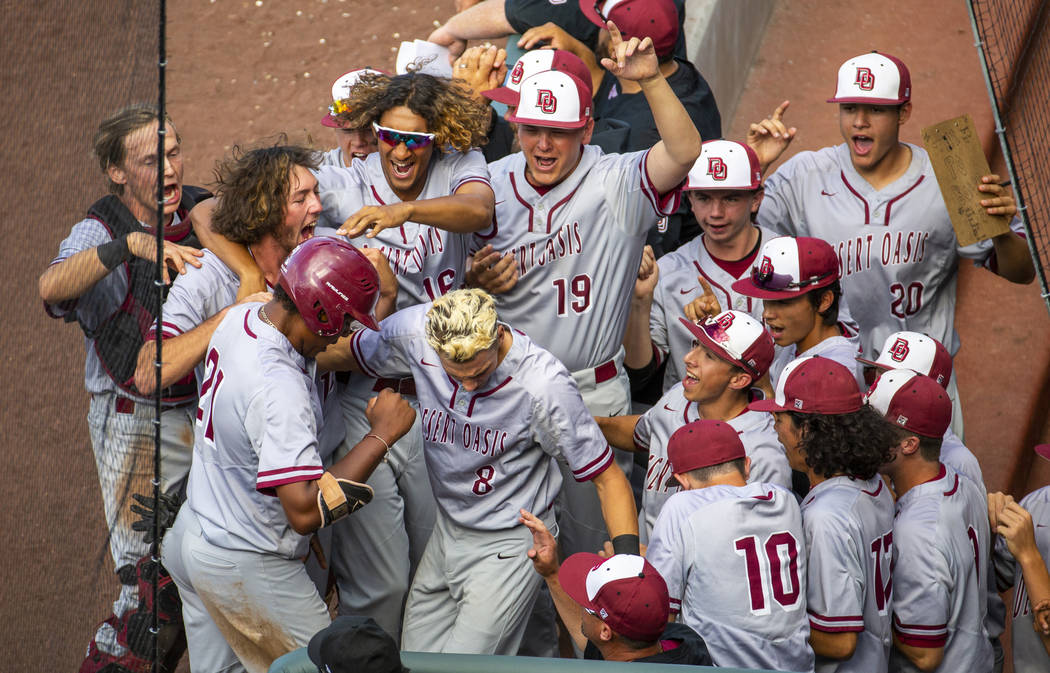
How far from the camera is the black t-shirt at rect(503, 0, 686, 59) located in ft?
17.6

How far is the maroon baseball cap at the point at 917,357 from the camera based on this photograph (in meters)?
4.10

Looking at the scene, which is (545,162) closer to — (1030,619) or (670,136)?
(670,136)

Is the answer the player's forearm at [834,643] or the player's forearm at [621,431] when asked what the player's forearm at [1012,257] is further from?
the player's forearm at [834,643]

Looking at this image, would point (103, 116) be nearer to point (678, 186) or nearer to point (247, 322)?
point (247, 322)

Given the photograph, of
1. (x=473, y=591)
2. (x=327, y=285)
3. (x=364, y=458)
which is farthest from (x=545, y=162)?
(x=473, y=591)

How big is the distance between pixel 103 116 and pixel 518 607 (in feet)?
6.27

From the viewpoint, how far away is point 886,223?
182 inches

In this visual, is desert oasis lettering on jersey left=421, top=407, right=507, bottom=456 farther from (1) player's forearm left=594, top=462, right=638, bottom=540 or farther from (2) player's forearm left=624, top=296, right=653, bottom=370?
(2) player's forearm left=624, top=296, right=653, bottom=370

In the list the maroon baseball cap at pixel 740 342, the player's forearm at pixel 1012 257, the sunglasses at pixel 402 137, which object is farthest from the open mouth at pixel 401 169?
the player's forearm at pixel 1012 257

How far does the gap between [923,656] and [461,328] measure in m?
1.67

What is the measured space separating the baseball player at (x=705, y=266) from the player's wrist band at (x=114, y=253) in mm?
1920

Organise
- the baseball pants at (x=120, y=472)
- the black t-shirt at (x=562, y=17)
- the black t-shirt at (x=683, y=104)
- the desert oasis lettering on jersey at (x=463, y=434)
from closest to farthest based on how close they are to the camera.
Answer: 1. the baseball pants at (x=120, y=472)
2. the desert oasis lettering on jersey at (x=463, y=434)
3. the black t-shirt at (x=683, y=104)
4. the black t-shirt at (x=562, y=17)

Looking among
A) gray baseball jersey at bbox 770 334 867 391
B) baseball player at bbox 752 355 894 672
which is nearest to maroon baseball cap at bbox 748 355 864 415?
baseball player at bbox 752 355 894 672

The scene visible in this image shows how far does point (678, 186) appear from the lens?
4004 millimetres
